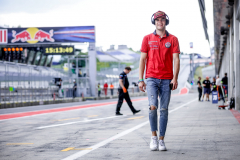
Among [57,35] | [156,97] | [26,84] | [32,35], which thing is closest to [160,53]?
[156,97]

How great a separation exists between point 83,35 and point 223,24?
2058cm

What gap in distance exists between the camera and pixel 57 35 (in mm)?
39469

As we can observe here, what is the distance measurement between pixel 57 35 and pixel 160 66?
3508 cm

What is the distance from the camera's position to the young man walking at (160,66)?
5.42 meters

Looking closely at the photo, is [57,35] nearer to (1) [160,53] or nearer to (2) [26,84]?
(2) [26,84]

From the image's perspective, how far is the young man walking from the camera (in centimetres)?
542

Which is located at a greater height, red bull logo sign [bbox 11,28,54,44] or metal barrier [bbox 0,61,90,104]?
red bull logo sign [bbox 11,28,54,44]

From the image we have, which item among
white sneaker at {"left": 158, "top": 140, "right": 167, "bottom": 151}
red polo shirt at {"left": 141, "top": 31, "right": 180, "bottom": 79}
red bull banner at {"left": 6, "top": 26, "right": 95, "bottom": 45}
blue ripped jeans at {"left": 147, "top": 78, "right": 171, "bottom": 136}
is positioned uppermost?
red bull banner at {"left": 6, "top": 26, "right": 95, "bottom": 45}

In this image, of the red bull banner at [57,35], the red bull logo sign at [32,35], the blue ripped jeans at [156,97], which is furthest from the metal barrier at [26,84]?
the blue ripped jeans at [156,97]

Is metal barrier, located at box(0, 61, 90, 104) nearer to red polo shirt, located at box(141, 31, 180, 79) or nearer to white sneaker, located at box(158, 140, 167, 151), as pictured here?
red polo shirt, located at box(141, 31, 180, 79)

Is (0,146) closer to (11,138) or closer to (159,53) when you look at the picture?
(11,138)

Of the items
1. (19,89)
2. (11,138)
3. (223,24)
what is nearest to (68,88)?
(19,89)

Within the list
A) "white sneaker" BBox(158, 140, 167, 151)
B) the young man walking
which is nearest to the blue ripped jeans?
the young man walking

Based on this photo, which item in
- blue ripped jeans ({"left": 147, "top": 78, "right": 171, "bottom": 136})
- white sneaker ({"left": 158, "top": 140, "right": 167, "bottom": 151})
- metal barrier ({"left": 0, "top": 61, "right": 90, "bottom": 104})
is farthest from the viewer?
metal barrier ({"left": 0, "top": 61, "right": 90, "bottom": 104})
